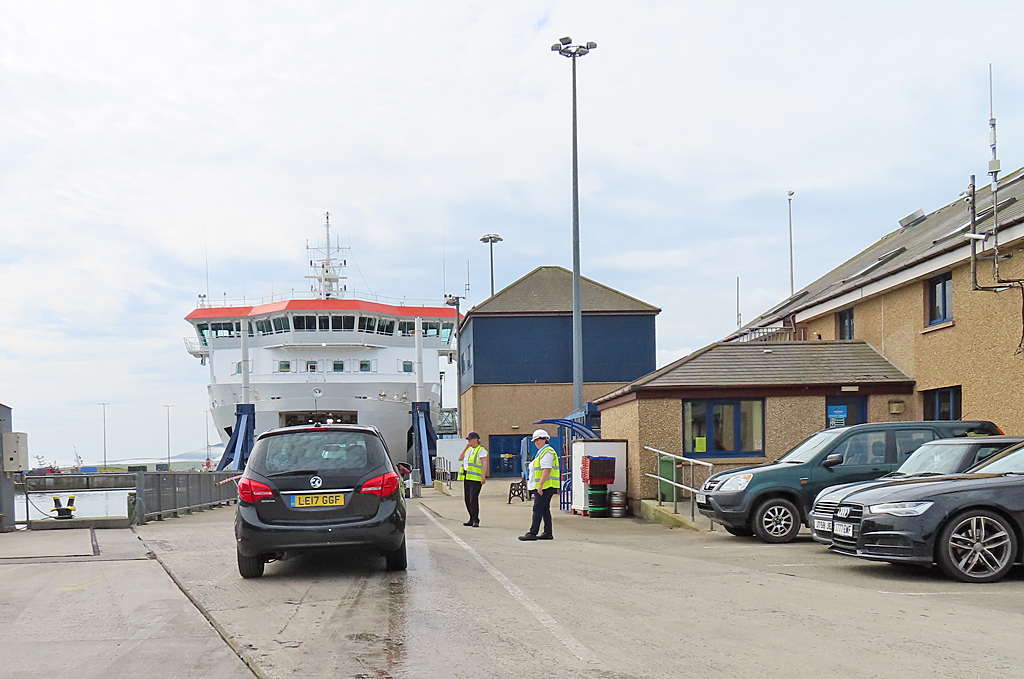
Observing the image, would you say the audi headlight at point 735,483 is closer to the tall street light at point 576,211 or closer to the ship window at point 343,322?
the tall street light at point 576,211

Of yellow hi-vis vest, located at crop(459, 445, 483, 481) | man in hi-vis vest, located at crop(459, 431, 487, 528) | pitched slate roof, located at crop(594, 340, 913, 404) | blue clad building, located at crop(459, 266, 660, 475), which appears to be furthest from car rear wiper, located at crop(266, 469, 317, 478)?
blue clad building, located at crop(459, 266, 660, 475)

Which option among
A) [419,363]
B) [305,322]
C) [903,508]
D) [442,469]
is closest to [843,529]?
[903,508]

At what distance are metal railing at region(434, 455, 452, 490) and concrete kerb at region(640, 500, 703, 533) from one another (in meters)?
19.9

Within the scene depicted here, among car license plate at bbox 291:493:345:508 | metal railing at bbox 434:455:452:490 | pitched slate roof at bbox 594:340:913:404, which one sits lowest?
metal railing at bbox 434:455:452:490

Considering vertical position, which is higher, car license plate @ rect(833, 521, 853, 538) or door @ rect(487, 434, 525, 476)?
car license plate @ rect(833, 521, 853, 538)

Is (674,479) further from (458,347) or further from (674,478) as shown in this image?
(458,347)

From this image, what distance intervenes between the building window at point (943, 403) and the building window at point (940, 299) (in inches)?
48.9

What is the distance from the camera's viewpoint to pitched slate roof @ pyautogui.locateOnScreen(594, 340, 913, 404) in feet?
60.3

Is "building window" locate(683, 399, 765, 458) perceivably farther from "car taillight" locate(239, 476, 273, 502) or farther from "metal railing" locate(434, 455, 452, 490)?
"metal railing" locate(434, 455, 452, 490)

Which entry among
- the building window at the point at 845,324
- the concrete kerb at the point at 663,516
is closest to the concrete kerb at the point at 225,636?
the concrete kerb at the point at 663,516

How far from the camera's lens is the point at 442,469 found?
39.7 m

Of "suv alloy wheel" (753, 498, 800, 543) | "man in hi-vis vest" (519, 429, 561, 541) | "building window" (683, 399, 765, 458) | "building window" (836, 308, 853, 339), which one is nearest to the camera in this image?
"suv alloy wheel" (753, 498, 800, 543)

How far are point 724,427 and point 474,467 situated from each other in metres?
5.32

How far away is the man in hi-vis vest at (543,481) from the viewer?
13.4 meters
